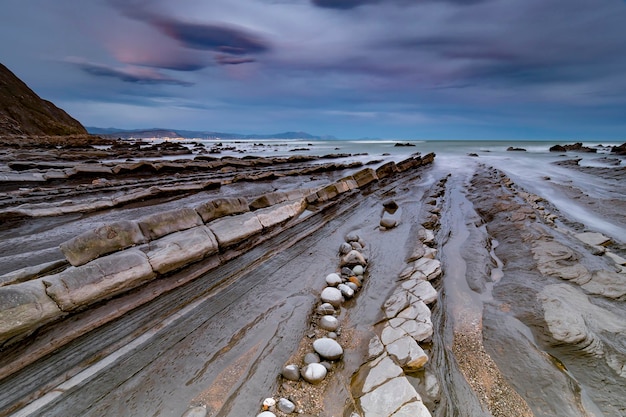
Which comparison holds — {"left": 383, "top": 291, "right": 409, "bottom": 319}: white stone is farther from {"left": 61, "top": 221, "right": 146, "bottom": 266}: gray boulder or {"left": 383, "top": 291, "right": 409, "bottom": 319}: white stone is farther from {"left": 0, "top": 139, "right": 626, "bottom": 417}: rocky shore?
{"left": 61, "top": 221, "right": 146, "bottom": 266}: gray boulder

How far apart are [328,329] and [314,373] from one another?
0.81 m

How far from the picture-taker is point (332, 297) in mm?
4059

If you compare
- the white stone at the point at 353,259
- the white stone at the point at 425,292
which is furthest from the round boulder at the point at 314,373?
the white stone at the point at 353,259

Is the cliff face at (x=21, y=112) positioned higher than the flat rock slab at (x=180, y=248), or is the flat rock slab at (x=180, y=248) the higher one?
the cliff face at (x=21, y=112)

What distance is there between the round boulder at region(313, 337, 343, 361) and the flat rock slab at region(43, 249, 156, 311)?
9.47 feet

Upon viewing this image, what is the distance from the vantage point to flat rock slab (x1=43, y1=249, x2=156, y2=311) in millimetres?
3248

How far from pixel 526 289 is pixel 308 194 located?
6640 mm

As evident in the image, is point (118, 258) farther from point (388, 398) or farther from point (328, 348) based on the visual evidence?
point (388, 398)

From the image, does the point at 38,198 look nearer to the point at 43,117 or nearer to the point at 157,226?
the point at 157,226

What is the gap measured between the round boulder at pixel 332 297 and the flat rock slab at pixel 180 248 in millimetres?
2459

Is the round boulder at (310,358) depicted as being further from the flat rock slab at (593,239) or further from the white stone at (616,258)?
the flat rock slab at (593,239)

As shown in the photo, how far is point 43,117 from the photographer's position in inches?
2175

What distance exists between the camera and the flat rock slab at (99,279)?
10.7ft

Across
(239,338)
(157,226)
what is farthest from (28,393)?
(157,226)
